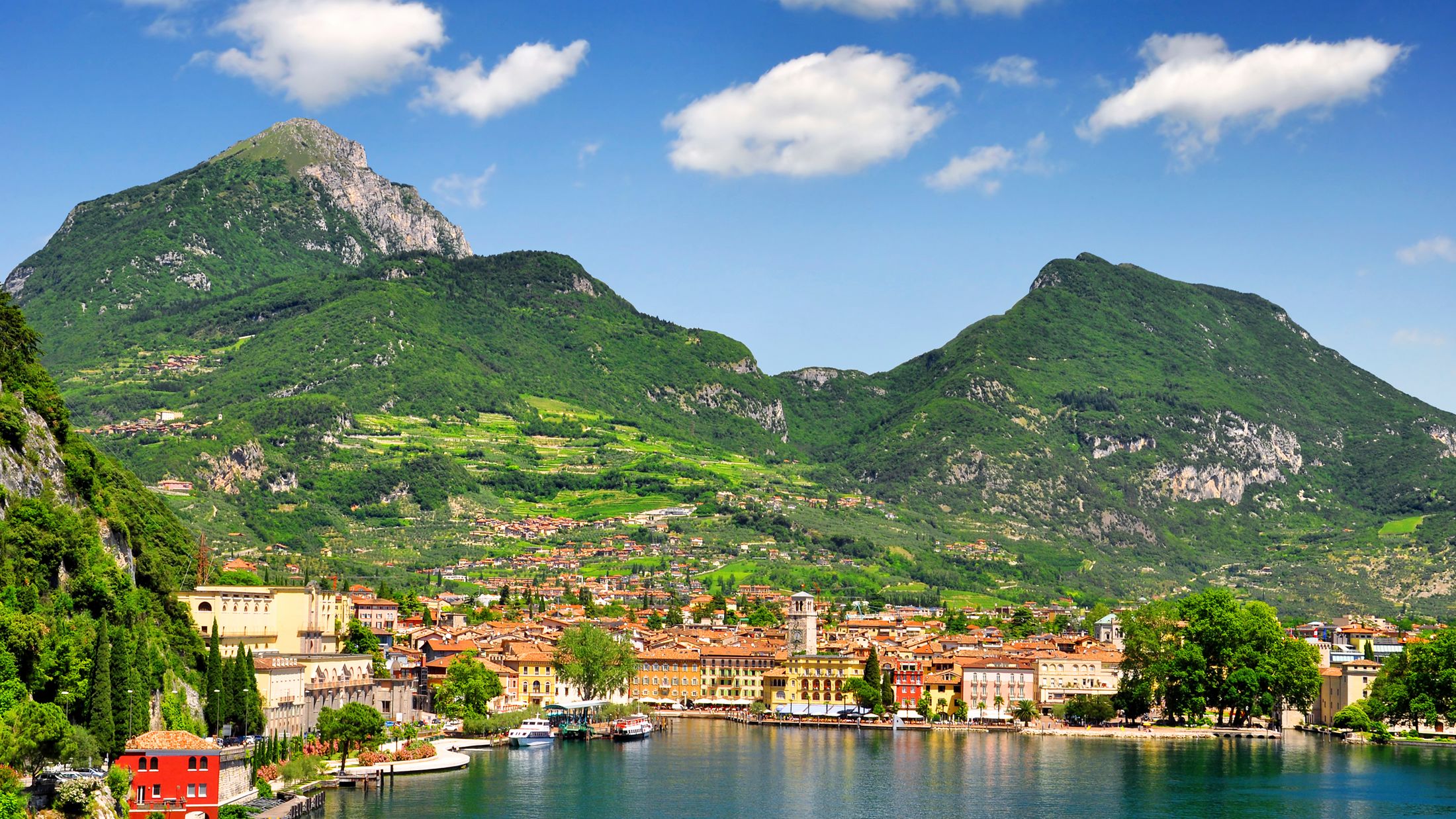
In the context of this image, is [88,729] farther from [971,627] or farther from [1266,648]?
[971,627]

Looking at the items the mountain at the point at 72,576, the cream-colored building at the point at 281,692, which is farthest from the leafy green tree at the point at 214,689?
the cream-colored building at the point at 281,692

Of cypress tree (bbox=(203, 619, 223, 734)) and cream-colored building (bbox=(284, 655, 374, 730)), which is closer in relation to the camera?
cypress tree (bbox=(203, 619, 223, 734))

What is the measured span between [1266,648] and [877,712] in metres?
28.3

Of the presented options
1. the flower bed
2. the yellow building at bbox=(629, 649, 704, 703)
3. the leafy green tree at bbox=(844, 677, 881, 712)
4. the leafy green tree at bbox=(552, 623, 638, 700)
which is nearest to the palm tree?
the leafy green tree at bbox=(844, 677, 881, 712)

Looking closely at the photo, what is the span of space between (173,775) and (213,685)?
13211 mm

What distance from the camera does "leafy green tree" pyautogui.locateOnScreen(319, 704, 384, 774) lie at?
269ft

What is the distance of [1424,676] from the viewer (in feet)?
362

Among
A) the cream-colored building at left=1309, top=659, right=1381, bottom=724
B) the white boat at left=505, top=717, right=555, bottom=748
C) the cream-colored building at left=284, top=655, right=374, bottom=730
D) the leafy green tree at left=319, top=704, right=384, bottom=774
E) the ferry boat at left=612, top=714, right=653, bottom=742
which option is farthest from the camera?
the cream-colored building at left=1309, top=659, right=1381, bottom=724

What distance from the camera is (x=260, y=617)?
86.2m

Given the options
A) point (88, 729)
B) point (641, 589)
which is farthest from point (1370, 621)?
point (88, 729)

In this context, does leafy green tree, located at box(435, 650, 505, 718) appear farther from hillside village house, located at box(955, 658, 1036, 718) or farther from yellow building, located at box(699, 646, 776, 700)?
hillside village house, located at box(955, 658, 1036, 718)

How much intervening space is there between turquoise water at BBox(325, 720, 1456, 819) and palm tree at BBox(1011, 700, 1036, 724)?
11766 millimetres

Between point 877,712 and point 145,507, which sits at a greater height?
point 145,507

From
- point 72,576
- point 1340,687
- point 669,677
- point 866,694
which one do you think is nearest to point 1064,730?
point 866,694
